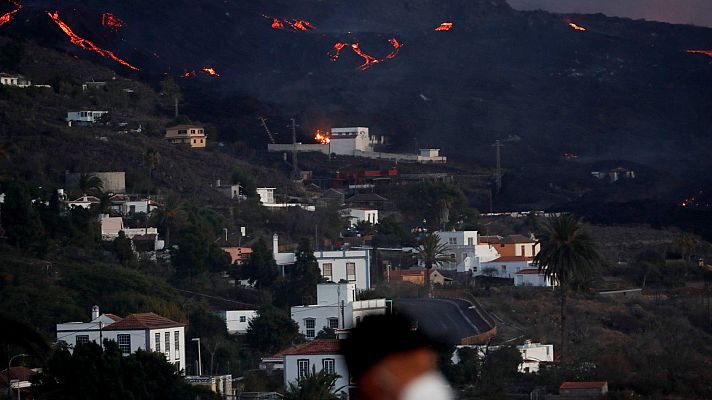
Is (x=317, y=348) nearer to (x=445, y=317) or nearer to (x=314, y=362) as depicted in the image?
(x=314, y=362)

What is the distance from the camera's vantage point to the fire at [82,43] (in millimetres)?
178875

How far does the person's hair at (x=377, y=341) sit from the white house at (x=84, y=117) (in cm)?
6499

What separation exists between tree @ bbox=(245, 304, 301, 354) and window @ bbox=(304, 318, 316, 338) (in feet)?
4.52

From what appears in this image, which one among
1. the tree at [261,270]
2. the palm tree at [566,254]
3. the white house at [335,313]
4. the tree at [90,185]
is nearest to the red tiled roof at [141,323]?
the white house at [335,313]

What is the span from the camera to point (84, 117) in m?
128

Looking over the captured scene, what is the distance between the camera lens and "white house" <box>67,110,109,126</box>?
126625 mm

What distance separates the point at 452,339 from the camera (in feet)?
205

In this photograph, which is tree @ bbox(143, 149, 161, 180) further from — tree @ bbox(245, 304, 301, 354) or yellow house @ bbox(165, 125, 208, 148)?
tree @ bbox(245, 304, 301, 354)

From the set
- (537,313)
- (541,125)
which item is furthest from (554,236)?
(541,125)

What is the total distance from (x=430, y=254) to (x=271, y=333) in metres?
21.8

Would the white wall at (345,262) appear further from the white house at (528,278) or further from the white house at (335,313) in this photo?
the white house at (528,278)

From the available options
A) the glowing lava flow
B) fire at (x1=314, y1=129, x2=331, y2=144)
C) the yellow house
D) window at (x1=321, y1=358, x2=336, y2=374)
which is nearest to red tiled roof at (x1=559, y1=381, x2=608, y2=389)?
window at (x1=321, y1=358, x2=336, y2=374)

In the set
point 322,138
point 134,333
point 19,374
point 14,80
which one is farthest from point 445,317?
point 322,138

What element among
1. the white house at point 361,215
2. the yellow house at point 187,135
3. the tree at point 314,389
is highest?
the yellow house at point 187,135
